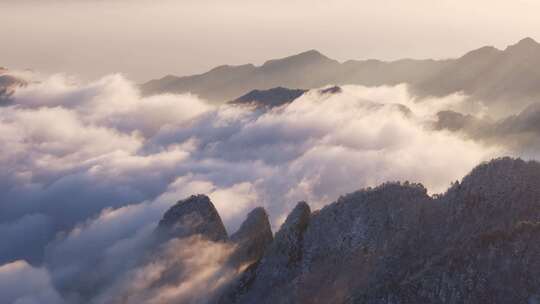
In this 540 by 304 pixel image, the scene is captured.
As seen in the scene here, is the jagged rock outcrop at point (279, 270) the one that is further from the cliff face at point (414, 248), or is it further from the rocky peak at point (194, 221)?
the rocky peak at point (194, 221)

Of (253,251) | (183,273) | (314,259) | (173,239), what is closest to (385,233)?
(314,259)

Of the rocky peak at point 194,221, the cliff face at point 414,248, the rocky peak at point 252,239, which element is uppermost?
the rocky peak at point 194,221

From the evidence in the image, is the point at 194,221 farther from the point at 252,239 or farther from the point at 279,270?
the point at 279,270

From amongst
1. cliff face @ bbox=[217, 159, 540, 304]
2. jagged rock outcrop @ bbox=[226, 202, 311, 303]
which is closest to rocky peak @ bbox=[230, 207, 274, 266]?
jagged rock outcrop @ bbox=[226, 202, 311, 303]

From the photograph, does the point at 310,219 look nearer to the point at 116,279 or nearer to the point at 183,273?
the point at 183,273

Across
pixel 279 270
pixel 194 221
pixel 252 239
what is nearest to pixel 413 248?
pixel 279 270

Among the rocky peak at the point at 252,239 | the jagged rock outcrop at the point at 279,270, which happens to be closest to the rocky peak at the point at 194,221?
the rocky peak at the point at 252,239
